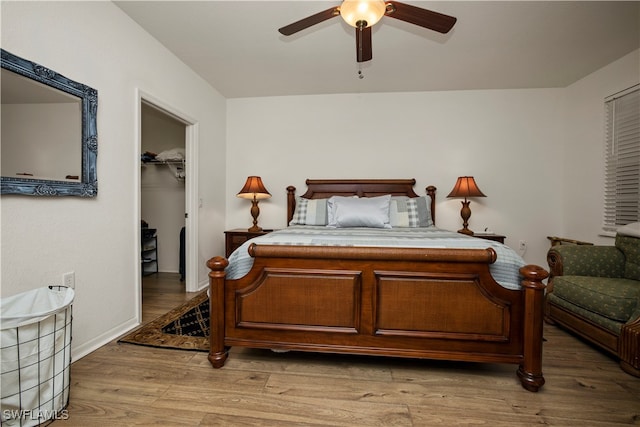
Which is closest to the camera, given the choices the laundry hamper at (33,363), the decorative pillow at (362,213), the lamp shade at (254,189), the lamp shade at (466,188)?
the laundry hamper at (33,363)

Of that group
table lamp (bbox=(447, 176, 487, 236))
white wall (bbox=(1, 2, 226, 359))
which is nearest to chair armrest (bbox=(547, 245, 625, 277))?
table lamp (bbox=(447, 176, 487, 236))

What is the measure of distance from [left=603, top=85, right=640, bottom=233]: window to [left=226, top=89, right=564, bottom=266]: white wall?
0.55m

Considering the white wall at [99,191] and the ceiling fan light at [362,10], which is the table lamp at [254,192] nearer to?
the white wall at [99,191]

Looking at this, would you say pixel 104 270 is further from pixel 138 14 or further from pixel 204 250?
pixel 138 14

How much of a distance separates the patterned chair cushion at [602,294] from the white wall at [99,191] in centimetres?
330

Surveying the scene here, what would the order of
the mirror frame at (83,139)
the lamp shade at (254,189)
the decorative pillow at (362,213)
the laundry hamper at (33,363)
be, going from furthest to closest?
the lamp shade at (254,189), the decorative pillow at (362,213), the mirror frame at (83,139), the laundry hamper at (33,363)

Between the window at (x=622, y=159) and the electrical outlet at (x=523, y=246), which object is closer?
the window at (x=622, y=159)

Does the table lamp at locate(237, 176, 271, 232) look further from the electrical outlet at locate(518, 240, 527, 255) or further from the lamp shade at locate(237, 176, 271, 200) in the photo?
the electrical outlet at locate(518, 240, 527, 255)

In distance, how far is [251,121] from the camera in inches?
145

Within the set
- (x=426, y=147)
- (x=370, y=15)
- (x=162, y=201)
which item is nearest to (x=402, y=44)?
(x=370, y=15)

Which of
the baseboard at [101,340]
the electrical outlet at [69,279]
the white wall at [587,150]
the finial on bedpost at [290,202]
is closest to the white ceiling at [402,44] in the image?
the white wall at [587,150]

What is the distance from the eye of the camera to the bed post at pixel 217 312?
1577 millimetres

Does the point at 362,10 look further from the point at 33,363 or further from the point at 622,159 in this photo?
the point at 622,159

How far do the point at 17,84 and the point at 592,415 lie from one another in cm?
320
